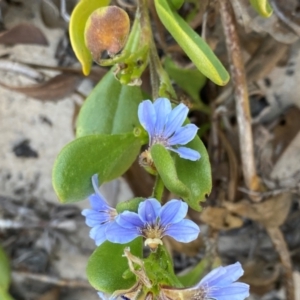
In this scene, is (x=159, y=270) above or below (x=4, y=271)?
above

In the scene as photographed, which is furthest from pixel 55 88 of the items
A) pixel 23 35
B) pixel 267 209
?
pixel 267 209

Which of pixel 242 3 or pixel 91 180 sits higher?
pixel 242 3

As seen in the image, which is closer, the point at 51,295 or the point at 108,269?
the point at 108,269

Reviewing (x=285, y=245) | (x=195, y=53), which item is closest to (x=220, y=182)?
(x=285, y=245)

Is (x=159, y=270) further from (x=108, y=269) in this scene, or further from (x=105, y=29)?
(x=105, y=29)

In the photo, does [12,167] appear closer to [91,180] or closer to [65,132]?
[65,132]

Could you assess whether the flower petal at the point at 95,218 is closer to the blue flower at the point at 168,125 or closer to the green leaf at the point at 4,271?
the blue flower at the point at 168,125

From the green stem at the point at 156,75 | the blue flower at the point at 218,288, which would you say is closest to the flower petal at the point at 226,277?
the blue flower at the point at 218,288
